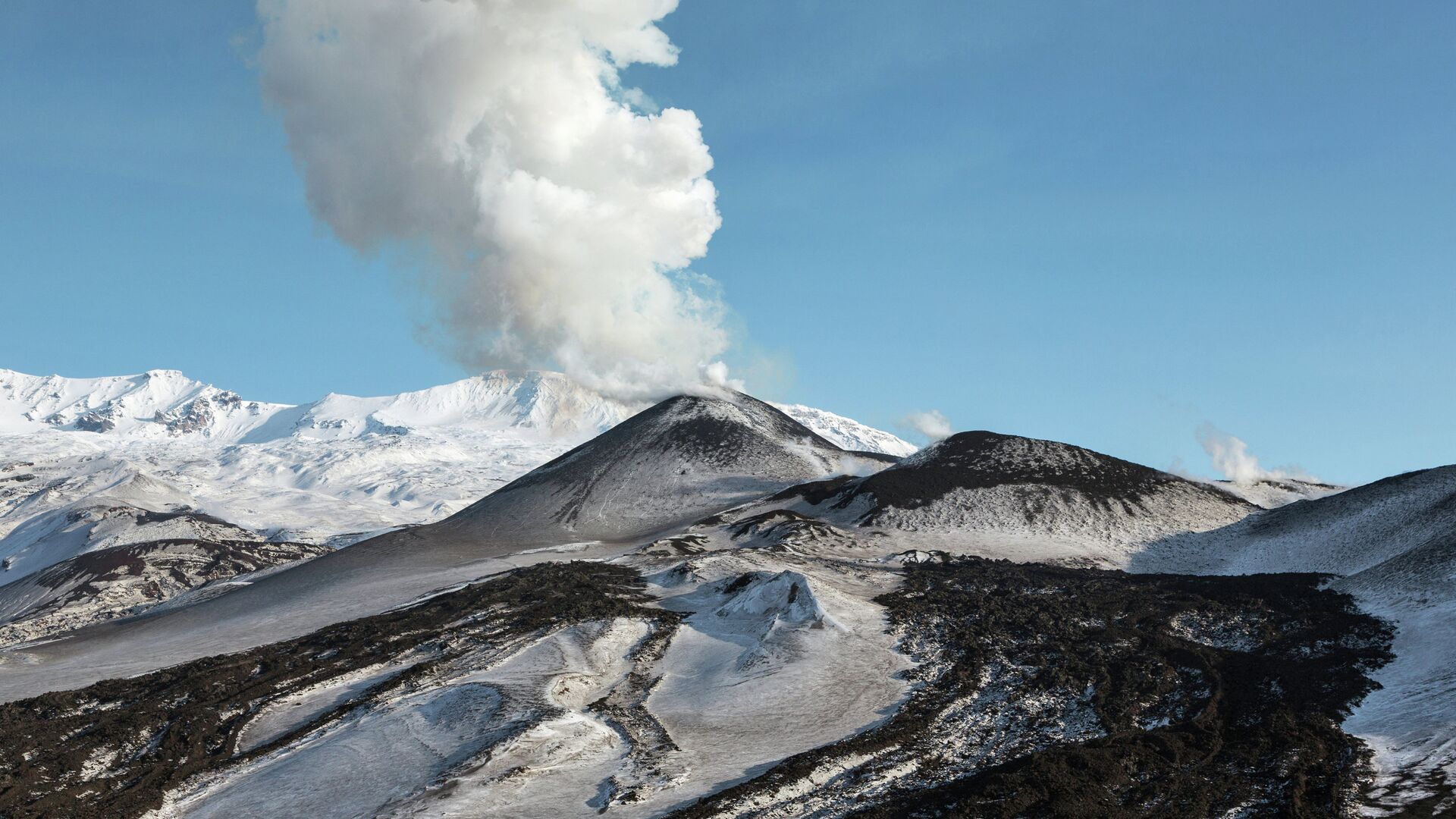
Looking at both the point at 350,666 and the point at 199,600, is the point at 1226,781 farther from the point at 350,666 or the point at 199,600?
the point at 199,600

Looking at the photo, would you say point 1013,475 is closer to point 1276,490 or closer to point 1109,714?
point 1276,490

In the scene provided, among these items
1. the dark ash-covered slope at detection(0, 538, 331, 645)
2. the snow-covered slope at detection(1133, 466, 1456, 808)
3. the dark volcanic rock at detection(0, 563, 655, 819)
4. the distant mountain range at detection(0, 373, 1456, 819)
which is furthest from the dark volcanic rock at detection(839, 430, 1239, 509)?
the dark ash-covered slope at detection(0, 538, 331, 645)

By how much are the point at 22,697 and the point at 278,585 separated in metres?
41.6

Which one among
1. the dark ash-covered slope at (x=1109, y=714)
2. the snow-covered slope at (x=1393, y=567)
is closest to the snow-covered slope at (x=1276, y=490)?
the snow-covered slope at (x=1393, y=567)

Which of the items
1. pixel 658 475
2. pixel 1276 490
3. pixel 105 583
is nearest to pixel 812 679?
pixel 658 475

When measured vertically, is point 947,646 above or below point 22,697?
below

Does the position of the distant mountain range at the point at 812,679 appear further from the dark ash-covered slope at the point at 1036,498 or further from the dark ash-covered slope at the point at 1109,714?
the dark ash-covered slope at the point at 1036,498

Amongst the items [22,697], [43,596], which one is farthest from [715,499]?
Result: [43,596]

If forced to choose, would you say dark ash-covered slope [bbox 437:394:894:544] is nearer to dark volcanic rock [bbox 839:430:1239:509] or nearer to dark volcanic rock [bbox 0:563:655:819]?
dark volcanic rock [bbox 839:430:1239:509]

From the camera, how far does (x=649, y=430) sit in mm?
147625

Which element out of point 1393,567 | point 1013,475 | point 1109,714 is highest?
point 1013,475

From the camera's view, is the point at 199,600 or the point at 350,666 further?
the point at 199,600

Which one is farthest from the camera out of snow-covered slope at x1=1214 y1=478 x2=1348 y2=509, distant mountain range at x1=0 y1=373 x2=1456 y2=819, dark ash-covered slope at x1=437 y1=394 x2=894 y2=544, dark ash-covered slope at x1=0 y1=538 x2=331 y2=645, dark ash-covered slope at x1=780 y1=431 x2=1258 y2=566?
dark ash-covered slope at x1=0 y1=538 x2=331 y2=645

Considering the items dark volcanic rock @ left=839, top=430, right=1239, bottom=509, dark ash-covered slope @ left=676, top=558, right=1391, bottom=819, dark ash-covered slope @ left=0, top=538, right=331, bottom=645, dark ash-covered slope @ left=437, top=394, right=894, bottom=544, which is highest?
dark ash-covered slope @ left=0, top=538, right=331, bottom=645
